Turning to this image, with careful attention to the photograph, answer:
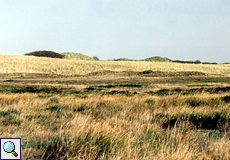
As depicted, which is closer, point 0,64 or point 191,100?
point 191,100

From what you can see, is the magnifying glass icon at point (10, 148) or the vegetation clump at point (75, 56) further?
the vegetation clump at point (75, 56)

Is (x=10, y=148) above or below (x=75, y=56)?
below

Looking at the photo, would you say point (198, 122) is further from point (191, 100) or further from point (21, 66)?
point (21, 66)

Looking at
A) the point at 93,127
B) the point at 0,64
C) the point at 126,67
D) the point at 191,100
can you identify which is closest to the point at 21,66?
the point at 0,64

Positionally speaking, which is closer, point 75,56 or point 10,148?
point 10,148

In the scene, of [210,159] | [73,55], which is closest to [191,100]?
[210,159]

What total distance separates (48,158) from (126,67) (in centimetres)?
7230

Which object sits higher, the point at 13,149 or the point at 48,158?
the point at 13,149

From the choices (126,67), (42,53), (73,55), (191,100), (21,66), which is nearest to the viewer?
(191,100)

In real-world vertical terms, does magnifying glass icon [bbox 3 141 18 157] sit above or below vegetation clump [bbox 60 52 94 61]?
below

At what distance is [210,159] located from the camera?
391cm

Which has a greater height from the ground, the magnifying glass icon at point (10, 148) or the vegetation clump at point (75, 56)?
the vegetation clump at point (75, 56)

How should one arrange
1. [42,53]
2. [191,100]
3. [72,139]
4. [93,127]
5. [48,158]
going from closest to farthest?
[48,158]
[72,139]
[93,127]
[191,100]
[42,53]

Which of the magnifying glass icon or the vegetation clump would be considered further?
the vegetation clump
